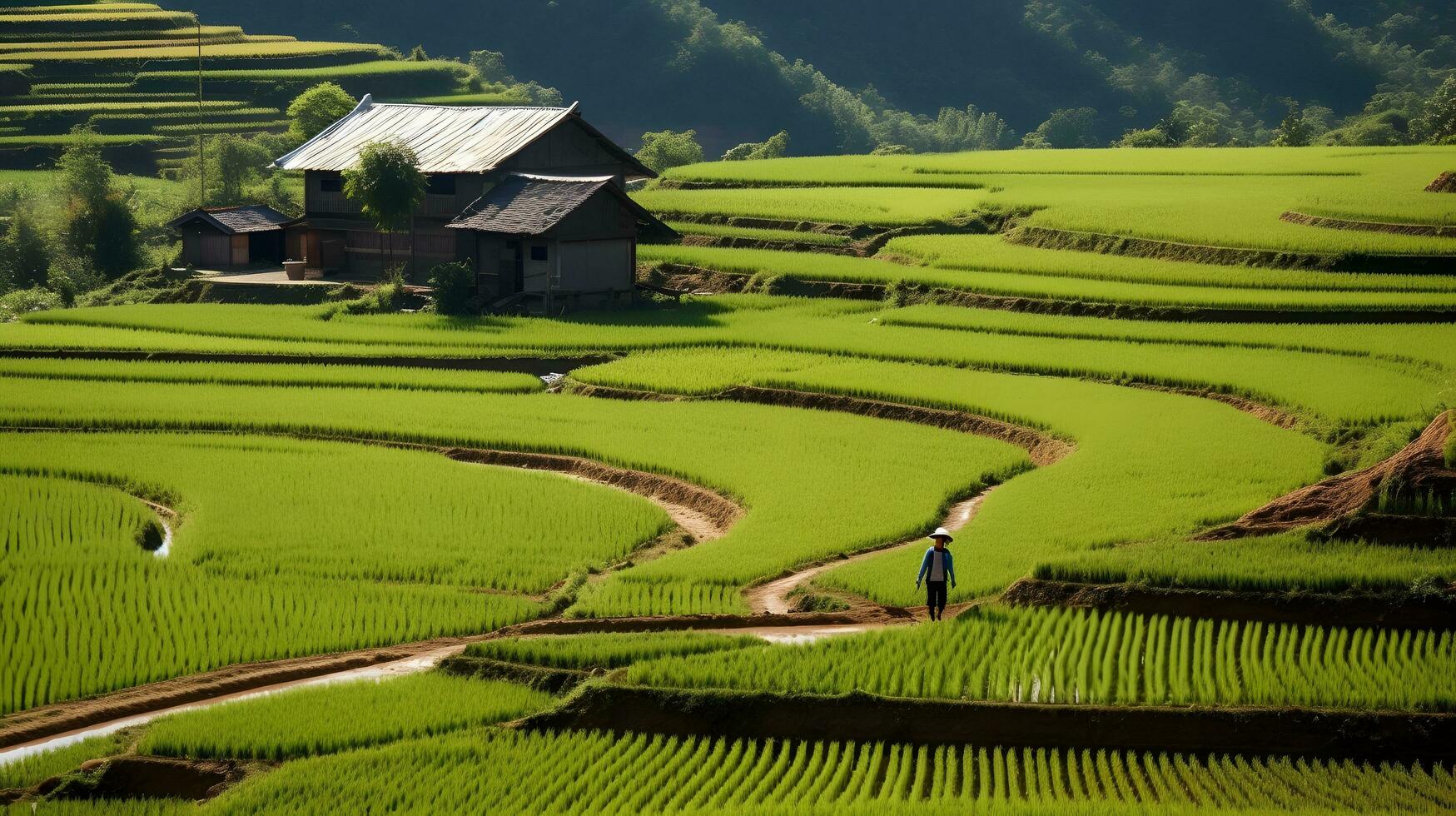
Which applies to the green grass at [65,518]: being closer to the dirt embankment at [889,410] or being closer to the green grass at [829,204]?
the dirt embankment at [889,410]

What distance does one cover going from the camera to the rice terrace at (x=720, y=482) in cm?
1270

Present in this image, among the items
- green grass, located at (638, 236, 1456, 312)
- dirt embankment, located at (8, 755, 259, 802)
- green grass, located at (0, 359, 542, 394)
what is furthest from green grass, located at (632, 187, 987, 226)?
dirt embankment, located at (8, 755, 259, 802)

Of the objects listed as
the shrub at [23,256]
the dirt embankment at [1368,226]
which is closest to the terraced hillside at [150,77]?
the shrub at [23,256]

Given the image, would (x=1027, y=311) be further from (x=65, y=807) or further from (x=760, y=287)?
(x=65, y=807)

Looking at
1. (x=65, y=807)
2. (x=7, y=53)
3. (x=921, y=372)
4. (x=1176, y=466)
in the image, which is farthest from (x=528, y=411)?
(x=7, y=53)

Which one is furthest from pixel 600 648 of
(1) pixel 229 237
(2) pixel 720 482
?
(1) pixel 229 237

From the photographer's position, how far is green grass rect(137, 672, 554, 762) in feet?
41.2

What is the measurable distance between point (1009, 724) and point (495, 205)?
29.8 m

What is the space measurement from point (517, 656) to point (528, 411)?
13.5 metres

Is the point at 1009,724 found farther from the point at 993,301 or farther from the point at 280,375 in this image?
the point at 993,301

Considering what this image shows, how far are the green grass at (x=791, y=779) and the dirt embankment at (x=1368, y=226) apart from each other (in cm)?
2914

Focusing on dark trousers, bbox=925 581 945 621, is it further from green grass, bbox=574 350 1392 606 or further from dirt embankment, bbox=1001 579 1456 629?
green grass, bbox=574 350 1392 606

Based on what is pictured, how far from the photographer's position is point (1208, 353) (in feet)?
100

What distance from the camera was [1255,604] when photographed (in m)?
15.3
